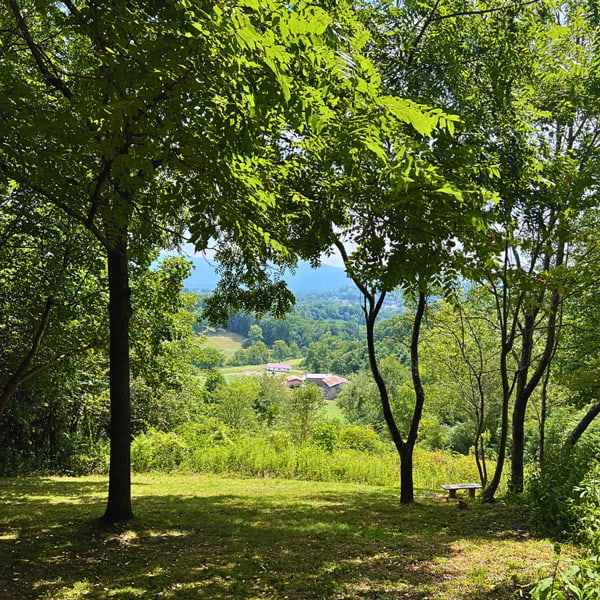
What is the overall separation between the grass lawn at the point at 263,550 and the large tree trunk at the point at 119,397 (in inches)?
12.8

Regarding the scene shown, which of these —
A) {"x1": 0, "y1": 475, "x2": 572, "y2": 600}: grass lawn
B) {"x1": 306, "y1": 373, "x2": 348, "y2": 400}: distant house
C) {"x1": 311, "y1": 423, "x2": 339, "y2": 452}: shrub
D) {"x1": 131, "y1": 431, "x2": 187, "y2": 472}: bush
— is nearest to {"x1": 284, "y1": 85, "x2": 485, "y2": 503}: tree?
{"x1": 0, "y1": 475, "x2": 572, "y2": 600}: grass lawn

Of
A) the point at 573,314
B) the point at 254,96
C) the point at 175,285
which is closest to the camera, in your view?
the point at 254,96

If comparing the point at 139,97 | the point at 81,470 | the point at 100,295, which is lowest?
the point at 81,470

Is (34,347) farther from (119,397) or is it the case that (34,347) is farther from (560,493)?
(560,493)

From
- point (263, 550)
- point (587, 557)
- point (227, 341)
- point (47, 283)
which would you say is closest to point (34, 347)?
point (47, 283)

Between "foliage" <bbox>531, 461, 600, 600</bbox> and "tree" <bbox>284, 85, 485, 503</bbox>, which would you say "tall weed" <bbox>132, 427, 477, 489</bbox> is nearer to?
"foliage" <bbox>531, 461, 600, 600</bbox>

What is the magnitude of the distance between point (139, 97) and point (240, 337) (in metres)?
153

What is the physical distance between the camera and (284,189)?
16.3 feet

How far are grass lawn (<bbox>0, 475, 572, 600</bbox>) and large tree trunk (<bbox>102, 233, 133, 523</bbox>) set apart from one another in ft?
1.07

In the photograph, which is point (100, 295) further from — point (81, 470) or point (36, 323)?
point (81, 470)

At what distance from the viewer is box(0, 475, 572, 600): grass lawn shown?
3412 mm

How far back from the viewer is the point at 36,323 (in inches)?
277

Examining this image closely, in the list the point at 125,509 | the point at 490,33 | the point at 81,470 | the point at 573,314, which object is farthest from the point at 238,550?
the point at 81,470

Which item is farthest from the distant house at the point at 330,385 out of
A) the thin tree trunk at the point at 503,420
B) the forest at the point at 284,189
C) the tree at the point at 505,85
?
the tree at the point at 505,85
